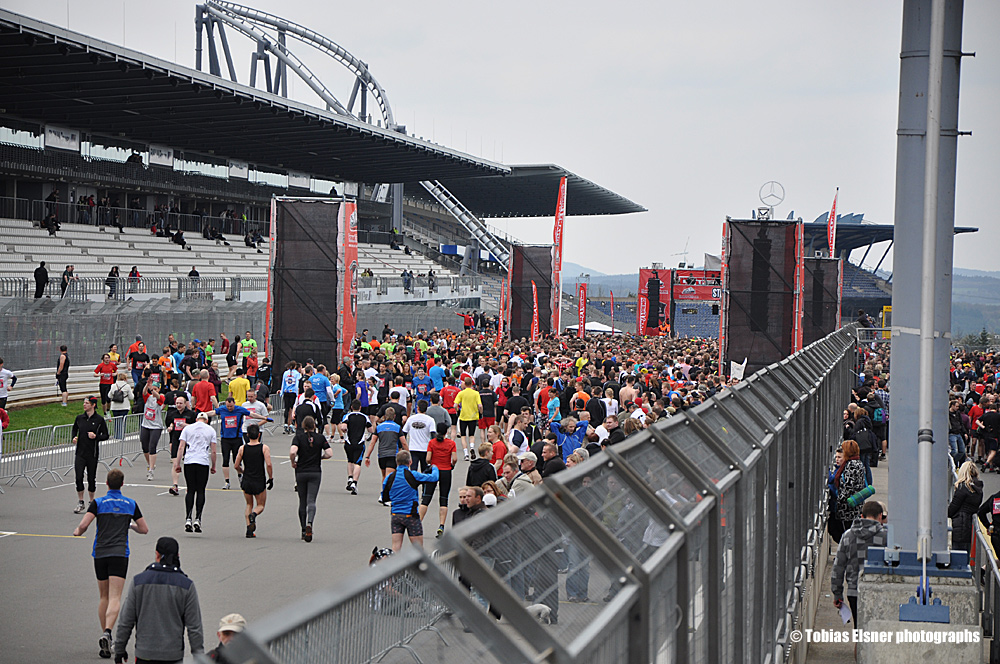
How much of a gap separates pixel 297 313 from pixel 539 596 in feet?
82.8

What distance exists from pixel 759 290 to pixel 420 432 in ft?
45.3

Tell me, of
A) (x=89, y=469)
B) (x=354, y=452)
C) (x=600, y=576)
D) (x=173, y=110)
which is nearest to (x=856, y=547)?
(x=600, y=576)

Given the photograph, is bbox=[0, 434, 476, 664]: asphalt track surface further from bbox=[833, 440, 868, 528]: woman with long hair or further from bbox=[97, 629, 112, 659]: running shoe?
bbox=[833, 440, 868, 528]: woman with long hair

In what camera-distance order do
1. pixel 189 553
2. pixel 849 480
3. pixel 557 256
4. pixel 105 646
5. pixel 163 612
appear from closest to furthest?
pixel 163 612 → pixel 105 646 → pixel 849 480 → pixel 189 553 → pixel 557 256

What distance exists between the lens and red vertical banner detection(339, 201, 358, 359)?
2631 centimetres

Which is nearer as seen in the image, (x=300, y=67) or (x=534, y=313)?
(x=534, y=313)

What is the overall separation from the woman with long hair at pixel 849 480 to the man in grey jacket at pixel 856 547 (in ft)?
4.59

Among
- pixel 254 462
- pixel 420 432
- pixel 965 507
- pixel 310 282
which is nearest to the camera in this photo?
pixel 965 507

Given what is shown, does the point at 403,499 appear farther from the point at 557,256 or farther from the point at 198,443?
the point at 557,256

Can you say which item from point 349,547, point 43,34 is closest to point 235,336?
point 43,34

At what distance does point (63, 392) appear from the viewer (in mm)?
25391

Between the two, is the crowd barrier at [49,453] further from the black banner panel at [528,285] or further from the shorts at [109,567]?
the black banner panel at [528,285]

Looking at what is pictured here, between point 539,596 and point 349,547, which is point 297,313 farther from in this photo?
point 539,596

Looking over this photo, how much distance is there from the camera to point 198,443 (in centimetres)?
1317
